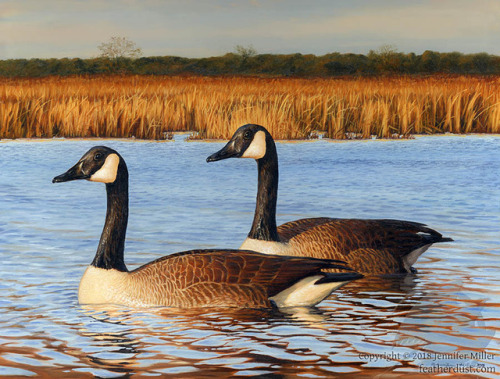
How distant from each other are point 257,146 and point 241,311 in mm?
2521

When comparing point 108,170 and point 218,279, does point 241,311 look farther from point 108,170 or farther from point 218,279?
point 108,170

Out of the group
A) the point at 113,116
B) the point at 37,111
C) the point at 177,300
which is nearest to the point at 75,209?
the point at 177,300

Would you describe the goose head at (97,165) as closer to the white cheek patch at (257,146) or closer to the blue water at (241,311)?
the blue water at (241,311)

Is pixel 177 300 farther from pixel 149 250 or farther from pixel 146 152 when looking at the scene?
pixel 146 152

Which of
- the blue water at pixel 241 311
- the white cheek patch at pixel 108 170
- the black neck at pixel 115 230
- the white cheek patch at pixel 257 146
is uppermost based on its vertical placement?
the white cheek patch at pixel 257 146

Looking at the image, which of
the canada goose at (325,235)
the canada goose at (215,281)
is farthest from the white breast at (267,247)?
the canada goose at (215,281)

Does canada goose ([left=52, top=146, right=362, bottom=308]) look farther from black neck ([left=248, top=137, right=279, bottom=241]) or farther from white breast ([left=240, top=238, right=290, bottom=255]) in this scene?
black neck ([left=248, top=137, right=279, bottom=241])

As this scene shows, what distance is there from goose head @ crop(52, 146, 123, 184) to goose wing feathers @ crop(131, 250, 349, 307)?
39.2 inches

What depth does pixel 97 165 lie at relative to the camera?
6.72 metres

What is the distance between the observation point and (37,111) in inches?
779

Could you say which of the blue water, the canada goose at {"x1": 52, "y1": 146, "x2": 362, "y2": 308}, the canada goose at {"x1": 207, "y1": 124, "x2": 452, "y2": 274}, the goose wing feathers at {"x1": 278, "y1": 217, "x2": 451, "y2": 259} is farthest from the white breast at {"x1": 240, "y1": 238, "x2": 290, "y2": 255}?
the canada goose at {"x1": 52, "y1": 146, "x2": 362, "y2": 308}

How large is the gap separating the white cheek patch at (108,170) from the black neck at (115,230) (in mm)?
43

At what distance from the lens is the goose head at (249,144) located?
26.4 feet

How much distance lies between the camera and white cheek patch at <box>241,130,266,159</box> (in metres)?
8.16
